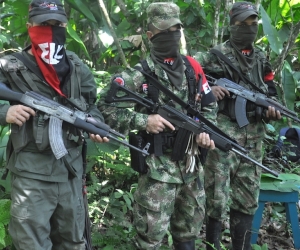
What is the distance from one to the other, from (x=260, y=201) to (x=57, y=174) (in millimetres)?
2228

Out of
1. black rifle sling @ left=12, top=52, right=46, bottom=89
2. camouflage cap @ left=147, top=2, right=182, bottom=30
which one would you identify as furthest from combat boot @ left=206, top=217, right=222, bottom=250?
black rifle sling @ left=12, top=52, right=46, bottom=89

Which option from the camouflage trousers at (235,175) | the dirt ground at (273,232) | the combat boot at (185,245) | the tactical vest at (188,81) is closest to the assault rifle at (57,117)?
the tactical vest at (188,81)

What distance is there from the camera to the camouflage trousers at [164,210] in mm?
3047

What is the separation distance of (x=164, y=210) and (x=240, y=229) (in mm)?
1087

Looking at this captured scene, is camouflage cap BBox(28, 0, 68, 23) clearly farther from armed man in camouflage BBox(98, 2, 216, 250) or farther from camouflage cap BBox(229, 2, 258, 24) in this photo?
camouflage cap BBox(229, 2, 258, 24)

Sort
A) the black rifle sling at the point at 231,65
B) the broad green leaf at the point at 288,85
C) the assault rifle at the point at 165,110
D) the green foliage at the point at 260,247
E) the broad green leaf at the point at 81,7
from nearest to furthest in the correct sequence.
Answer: the assault rifle at the point at 165,110 → the black rifle sling at the point at 231,65 → the green foliage at the point at 260,247 → the broad green leaf at the point at 81,7 → the broad green leaf at the point at 288,85

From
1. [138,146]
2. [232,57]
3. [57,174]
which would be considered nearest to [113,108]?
[138,146]

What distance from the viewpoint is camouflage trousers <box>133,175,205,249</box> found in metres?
3.05

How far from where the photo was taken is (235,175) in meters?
3.79

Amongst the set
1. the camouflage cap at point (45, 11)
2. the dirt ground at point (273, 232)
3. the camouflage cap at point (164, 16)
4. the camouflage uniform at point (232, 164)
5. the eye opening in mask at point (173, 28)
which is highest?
the camouflage cap at point (45, 11)

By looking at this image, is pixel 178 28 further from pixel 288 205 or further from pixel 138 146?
pixel 288 205

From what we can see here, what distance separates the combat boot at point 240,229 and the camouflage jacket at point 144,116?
3.01 ft

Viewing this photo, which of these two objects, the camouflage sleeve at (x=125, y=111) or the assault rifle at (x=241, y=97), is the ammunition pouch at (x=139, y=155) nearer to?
the camouflage sleeve at (x=125, y=111)

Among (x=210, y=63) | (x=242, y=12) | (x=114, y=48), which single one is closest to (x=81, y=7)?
(x=114, y=48)
